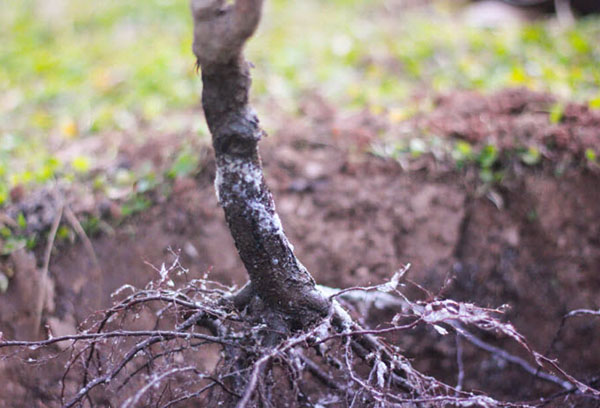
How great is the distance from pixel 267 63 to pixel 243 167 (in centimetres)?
270

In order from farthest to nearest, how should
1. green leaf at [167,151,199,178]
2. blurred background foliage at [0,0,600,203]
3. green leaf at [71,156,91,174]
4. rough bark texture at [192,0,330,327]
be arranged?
blurred background foliage at [0,0,600,203], green leaf at [71,156,91,174], green leaf at [167,151,199,178], rough bark texture at [192,0,330,327]

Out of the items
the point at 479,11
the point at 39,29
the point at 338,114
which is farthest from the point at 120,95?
the point at 479,11

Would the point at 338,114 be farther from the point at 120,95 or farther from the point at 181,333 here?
the point at 181,333

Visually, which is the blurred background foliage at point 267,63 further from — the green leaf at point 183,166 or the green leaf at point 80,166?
the green leaf at point 183,166

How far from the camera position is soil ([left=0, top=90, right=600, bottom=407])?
227 cm

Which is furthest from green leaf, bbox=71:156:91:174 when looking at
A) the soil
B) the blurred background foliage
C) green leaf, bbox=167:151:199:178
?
green leaf, bbox=167:151:199:178

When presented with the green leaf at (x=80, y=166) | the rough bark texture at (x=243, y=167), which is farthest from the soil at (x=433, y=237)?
the rough bark texture at (x=243, y=167)

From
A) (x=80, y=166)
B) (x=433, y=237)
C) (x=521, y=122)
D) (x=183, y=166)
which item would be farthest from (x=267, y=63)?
(x=433, y=237)

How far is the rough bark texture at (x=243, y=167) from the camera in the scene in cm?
127

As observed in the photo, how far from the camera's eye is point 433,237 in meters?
2.47

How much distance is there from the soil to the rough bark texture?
2.35ft

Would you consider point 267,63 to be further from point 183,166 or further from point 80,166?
point 80,166

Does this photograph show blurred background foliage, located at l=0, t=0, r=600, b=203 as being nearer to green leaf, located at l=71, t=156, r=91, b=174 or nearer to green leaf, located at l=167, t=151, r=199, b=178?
green leaf, located at l=71, t=156, r=91, b=174

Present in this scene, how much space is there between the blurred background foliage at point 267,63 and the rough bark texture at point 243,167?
1480 millimetres
